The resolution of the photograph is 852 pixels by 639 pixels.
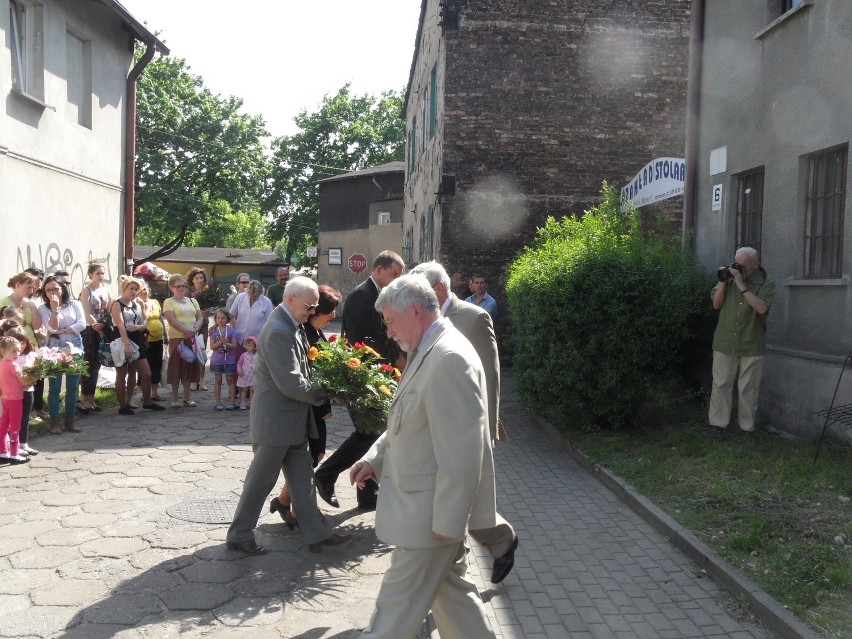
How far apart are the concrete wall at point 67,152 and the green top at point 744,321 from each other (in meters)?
9.89

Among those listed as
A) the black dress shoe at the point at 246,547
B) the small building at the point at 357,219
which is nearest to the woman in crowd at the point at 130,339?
the black dress shoe at the point at 246,547

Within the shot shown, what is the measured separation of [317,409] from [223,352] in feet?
19.9

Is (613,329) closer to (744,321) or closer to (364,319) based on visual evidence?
(744,321)

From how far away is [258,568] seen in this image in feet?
18.2

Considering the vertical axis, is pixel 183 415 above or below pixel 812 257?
below

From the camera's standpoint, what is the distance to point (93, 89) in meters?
15.2

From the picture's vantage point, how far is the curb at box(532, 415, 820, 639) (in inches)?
177

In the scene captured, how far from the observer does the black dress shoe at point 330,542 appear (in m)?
5.84

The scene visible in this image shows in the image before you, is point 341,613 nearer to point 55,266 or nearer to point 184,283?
point 184,283

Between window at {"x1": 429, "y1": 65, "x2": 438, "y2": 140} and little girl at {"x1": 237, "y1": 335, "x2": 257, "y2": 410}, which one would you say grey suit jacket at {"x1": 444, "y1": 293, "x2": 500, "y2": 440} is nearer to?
little girl at {"x1": 237, "y1": 335, "x2": 257, "y2": 410}

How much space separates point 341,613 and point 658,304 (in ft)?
18.8

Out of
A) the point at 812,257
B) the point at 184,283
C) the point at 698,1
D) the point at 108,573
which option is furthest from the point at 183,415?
the point at 698,1

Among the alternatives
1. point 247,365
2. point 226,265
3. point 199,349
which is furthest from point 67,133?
point 226,265

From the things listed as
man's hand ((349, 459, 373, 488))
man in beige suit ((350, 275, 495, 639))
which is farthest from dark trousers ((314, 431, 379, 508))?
man in beige suit ((350, 275, 495, 639))
